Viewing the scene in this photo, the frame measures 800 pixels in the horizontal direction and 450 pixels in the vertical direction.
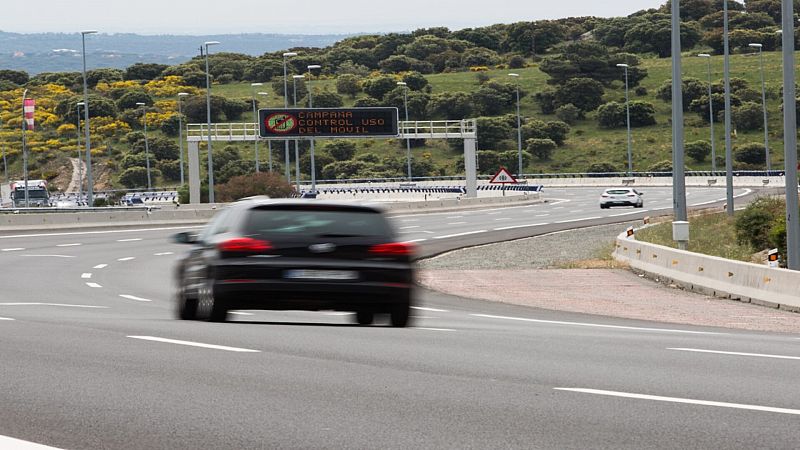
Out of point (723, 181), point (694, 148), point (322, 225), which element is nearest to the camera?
point (322, 225)

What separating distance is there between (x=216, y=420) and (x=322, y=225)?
250 inches

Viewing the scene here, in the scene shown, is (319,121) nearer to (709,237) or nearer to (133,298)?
(709,237)

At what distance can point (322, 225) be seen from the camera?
48.2 feet

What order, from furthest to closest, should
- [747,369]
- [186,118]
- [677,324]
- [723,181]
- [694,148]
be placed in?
[186,118], [694,148], [723,181], [677,324], [747,369]

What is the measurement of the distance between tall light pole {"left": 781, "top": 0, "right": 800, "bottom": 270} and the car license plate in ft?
37.8

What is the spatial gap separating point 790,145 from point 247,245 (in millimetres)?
12931

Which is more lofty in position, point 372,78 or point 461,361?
point 372,78

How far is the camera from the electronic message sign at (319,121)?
81.2 m

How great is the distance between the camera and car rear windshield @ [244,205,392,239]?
14672 millimetres

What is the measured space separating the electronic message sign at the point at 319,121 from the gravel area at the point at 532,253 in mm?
36172

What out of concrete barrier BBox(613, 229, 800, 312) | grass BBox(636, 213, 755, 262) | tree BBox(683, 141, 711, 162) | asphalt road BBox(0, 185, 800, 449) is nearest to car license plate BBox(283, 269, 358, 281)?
asphalt road BBox(0, 185, 800, 449)

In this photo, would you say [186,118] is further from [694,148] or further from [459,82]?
[694,148]

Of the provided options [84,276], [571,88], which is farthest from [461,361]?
[571,88]

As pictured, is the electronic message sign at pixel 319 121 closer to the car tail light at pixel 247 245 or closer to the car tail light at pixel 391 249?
the car tail light at pixel 391 249
